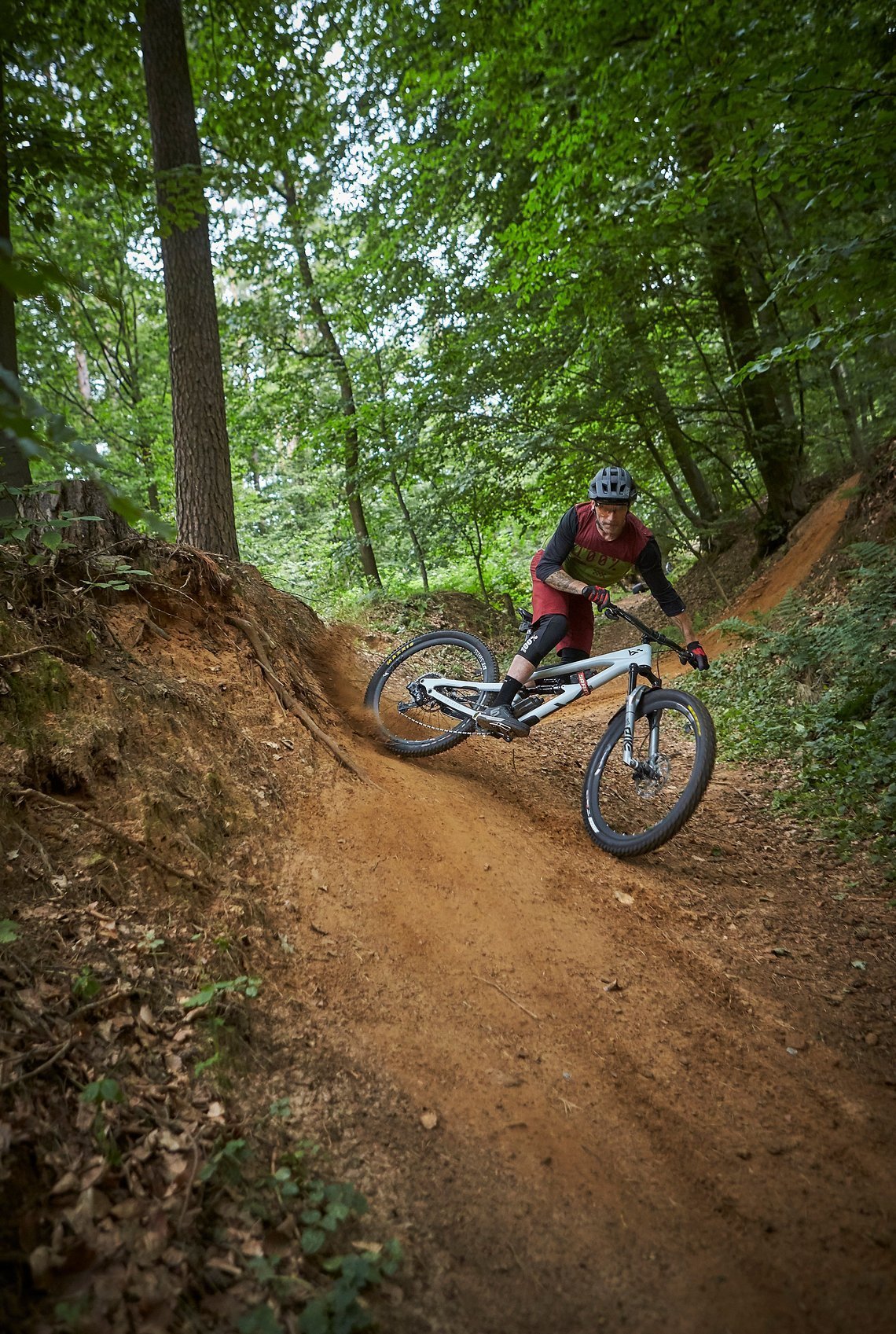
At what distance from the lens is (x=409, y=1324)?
6.18 feet

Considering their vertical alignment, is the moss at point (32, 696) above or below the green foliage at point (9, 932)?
above

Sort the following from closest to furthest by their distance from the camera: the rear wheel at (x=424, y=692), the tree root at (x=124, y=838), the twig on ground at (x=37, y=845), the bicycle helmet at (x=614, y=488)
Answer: the twig on ground at (x=37, y=845), the tree root at (x=124, y=838), the bicycle helmet at (x=614, y=488), the rear wheel at (x=424, y=692)

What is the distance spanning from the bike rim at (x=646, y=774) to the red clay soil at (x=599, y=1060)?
403 millimetres

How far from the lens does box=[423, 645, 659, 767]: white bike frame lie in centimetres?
498

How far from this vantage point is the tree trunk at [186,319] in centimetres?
627

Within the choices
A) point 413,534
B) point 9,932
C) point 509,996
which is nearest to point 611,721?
point 509,996

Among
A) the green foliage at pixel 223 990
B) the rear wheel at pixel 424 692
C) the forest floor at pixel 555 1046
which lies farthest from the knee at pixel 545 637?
the green foliage at pixel 223 990

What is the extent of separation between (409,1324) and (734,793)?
4.97 m

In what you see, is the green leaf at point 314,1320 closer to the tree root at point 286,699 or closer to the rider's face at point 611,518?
the tree root at point 286,699

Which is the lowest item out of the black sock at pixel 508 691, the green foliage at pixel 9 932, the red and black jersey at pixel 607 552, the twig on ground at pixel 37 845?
the green foliage at pixel 9 932

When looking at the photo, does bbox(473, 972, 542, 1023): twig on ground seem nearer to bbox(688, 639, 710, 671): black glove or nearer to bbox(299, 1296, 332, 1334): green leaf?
bbox(299, 1296, 332, 1334): green leaf

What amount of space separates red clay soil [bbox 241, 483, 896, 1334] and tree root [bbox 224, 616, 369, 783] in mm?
276

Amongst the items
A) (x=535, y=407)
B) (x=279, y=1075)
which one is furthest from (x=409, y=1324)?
(x=535, y=407)

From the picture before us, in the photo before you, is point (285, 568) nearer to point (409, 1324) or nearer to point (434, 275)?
point (434, 275)
